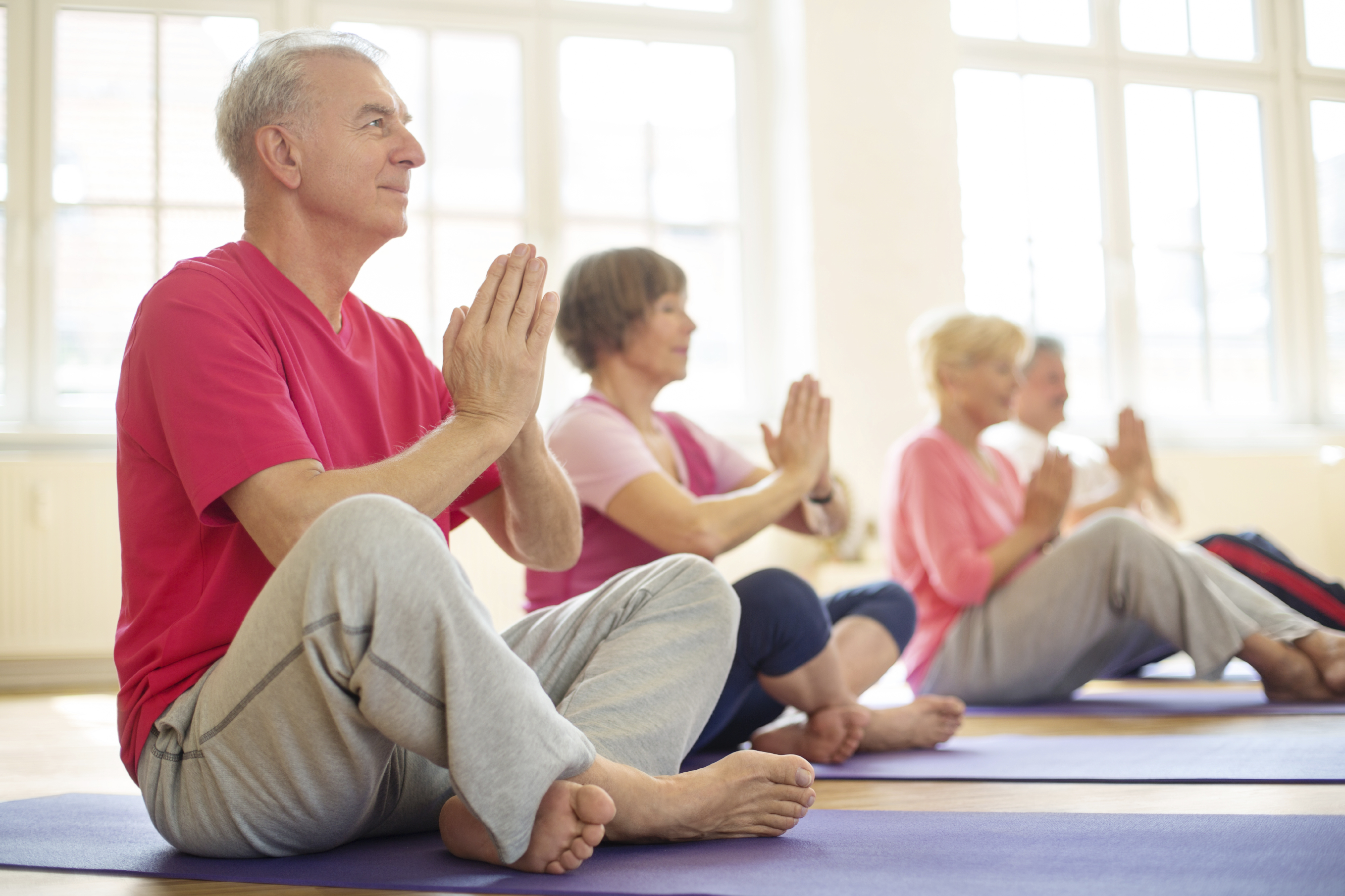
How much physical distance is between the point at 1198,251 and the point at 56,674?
502 centimetres

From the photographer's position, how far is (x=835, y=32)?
4.57 metres

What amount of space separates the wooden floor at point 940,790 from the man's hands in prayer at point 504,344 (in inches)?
18.7

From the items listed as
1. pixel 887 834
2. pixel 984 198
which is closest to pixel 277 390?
pixel 887 834

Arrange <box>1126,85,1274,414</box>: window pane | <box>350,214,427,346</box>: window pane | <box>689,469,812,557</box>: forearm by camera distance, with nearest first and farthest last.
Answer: <box>689,469,812,557</box>: forearm, <box>350,214,427,346</box>: window pane, <box>1126,85,1274,414</box>: window pane

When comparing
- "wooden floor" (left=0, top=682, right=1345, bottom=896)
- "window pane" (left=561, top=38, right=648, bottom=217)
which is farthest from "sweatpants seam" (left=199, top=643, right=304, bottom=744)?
"window pane" (left=561, top=38, right=648, bottom=217)

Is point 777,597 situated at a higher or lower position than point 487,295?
lower

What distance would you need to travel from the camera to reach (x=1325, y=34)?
5633mm

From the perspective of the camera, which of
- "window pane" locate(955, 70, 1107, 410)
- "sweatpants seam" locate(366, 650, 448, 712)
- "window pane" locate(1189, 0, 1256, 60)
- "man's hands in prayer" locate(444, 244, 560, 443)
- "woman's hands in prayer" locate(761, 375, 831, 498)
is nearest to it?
"sweatpants seam" locate(366, 650, 448, 712)

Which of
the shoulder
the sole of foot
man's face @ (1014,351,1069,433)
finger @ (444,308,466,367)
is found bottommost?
the sole of foot

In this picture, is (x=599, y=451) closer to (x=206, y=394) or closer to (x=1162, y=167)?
(x=206, y=394)

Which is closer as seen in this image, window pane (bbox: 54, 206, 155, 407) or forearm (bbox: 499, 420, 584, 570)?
forearm (bbox: 499, 420, 584, 570)

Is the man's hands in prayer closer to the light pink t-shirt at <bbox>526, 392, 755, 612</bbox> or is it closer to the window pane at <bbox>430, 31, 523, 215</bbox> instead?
the light pink t-shirt at <bbox>526, 392, 755, 612</bbox>

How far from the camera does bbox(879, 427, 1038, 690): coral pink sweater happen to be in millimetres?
2506

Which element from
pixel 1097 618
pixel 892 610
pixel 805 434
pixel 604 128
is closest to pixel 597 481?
pixel 805 434
